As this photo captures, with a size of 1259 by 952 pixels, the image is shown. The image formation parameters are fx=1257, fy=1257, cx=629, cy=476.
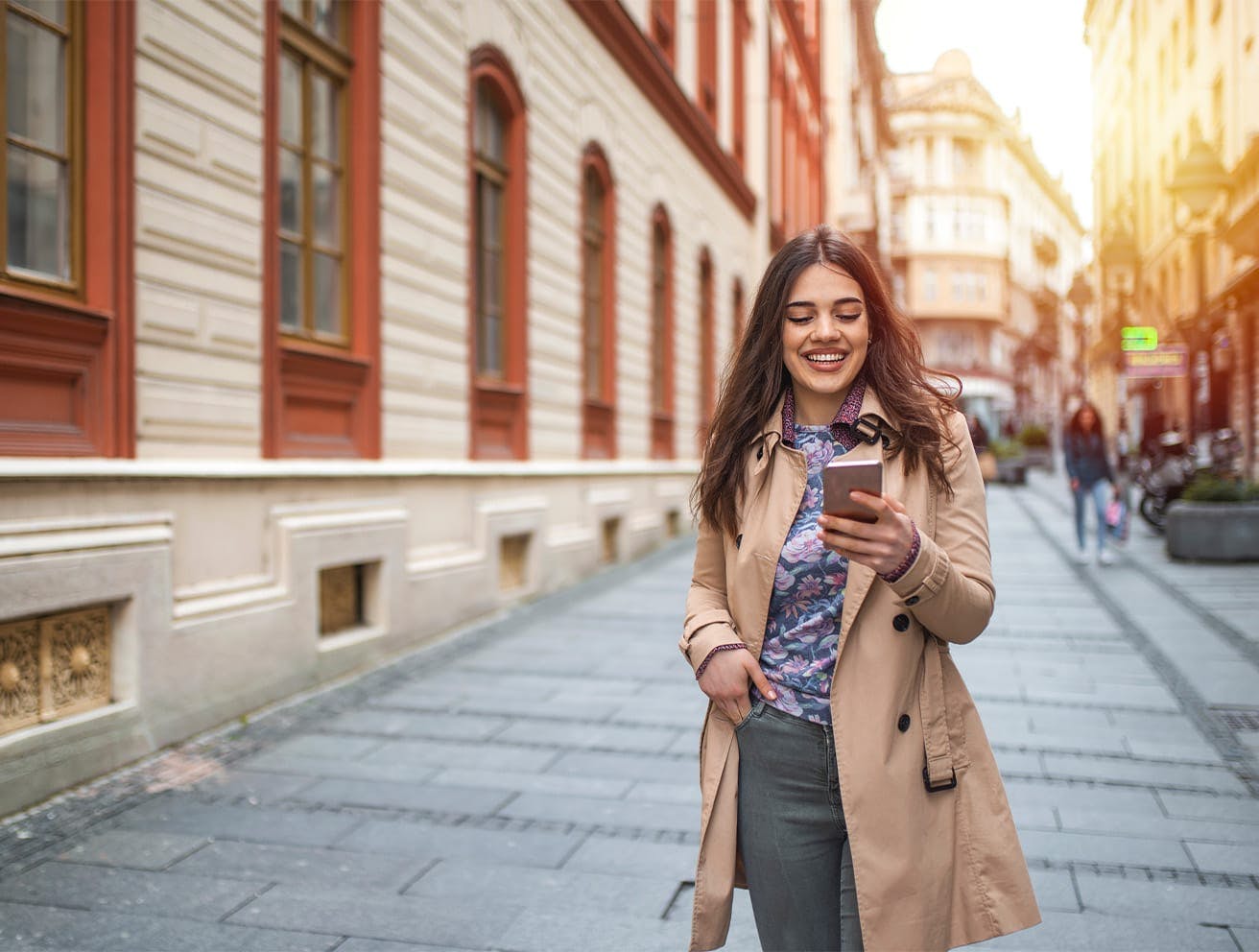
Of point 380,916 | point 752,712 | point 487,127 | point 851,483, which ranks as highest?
point 487,127

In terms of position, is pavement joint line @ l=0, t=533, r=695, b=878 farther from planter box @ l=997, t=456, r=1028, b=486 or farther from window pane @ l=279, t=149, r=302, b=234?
planter box @ l=997, t=456, r=1028, b=486

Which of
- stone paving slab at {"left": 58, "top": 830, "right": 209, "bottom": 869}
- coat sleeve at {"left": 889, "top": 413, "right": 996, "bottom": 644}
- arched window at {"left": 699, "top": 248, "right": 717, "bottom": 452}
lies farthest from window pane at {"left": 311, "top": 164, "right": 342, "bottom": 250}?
arched window at {"left": 699, "top": 248, "right": 717, "bottom": 452}

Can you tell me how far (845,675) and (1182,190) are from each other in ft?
38.8

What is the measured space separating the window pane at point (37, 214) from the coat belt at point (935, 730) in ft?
15.4

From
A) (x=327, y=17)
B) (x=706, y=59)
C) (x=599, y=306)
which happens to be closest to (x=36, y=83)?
(x=327, y=17)

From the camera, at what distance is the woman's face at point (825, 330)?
7.82 ft

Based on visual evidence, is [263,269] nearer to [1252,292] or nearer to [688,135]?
[688,135]

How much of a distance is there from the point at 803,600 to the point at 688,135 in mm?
16007

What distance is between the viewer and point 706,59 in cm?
1936

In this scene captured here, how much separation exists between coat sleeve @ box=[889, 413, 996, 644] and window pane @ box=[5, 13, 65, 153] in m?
4.75

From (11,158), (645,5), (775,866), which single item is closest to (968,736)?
(775,866)

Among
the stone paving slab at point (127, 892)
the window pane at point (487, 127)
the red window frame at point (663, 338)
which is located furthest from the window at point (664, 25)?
Result: the stone paving slab at point (127, 892)

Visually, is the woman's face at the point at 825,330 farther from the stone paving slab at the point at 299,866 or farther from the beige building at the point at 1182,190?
the beige building at the point at 1182,190

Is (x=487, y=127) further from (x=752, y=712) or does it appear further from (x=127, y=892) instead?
(x=752, y=712)
